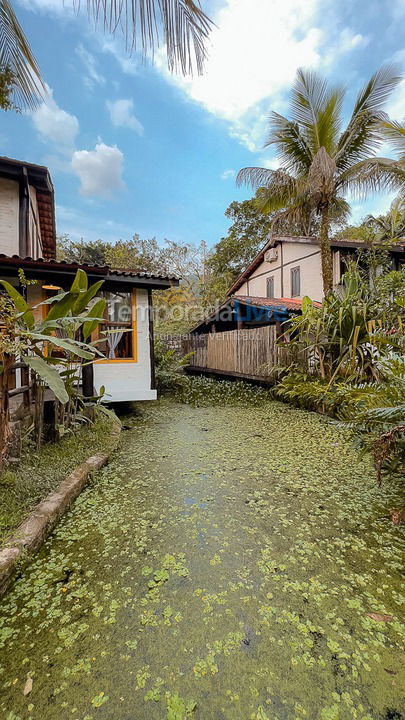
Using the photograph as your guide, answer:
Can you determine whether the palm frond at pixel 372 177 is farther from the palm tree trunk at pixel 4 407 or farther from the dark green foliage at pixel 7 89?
the palm tree trunk at pixel 4 407

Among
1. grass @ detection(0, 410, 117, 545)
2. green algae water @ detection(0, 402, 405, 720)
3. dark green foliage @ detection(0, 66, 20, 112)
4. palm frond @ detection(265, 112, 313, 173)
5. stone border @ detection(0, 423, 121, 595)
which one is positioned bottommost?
green algae water @ detection(0, 402, 405, 720)

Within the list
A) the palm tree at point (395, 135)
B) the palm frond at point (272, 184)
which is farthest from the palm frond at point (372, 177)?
the palm frond at point (272, 184)

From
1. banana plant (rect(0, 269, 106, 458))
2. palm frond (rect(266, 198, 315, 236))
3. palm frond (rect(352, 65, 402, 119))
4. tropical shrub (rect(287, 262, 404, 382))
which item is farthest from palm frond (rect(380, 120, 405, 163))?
banana plant (rect(0, 269, 106, 458))

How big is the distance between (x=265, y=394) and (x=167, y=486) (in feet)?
16.2

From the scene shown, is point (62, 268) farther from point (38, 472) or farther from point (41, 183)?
point (38, 472)

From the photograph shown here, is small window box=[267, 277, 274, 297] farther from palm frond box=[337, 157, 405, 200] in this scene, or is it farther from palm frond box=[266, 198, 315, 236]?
palm frond box=[337, 157, 405, 200]

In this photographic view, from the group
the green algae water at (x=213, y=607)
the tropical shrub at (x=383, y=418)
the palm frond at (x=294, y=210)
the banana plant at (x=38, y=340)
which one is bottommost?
the green algae water at (x=213, y=607)

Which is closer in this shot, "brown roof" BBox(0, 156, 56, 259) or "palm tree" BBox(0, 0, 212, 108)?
"palm tree" BBox(0, 0, 212, 108)

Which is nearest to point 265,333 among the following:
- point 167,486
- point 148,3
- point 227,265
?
point 167,486

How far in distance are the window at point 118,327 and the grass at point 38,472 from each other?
2738mm

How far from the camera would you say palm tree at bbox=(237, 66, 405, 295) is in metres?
7.97

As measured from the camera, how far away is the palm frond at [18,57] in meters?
2.92

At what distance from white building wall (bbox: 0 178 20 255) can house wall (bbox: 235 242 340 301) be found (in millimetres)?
8978

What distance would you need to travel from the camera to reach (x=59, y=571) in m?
1.87
